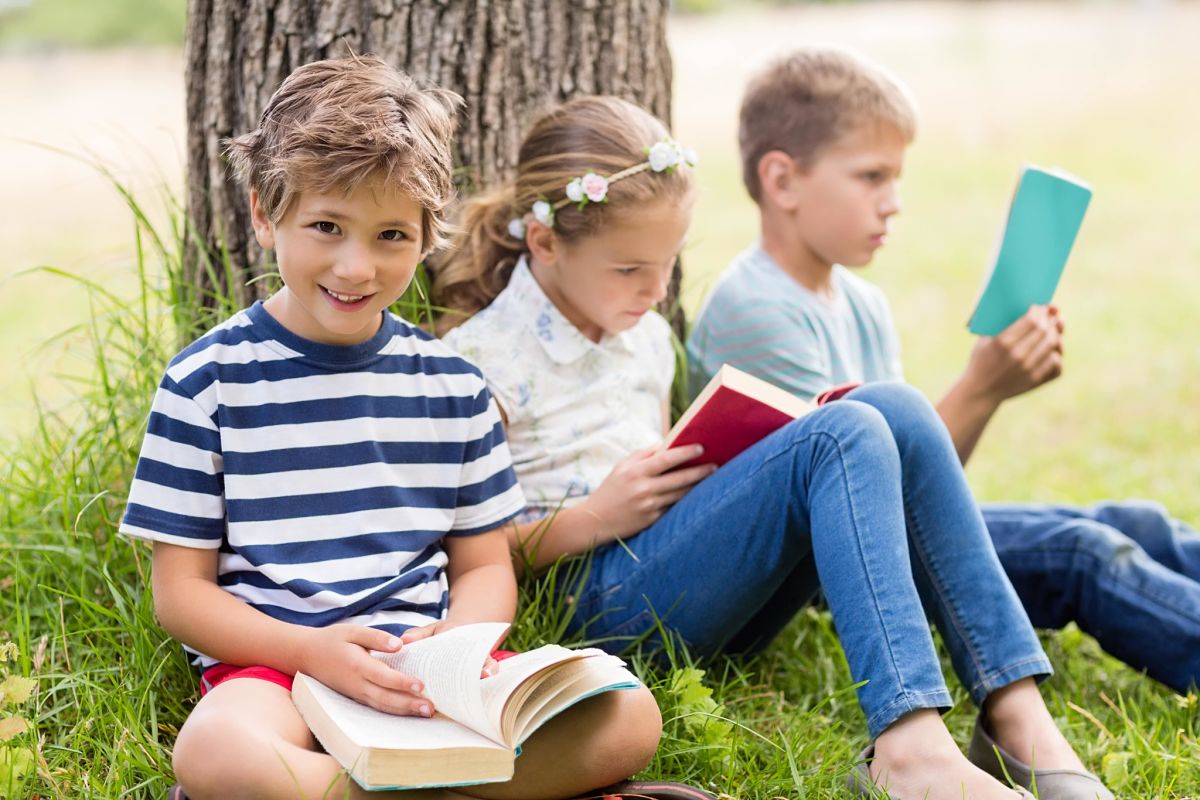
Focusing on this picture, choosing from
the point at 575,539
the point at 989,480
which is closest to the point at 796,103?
the point at 575,539

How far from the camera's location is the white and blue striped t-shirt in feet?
5.82

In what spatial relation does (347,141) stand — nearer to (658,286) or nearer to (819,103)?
(658,286)

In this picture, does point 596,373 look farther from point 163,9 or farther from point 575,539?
point 163,9

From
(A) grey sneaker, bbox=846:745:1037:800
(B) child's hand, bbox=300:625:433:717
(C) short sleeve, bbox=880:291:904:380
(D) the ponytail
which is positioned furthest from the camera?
(C) short sleeve, bbox=880:291:904:380

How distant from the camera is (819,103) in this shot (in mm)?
2695

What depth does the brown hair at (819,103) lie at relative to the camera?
2678mm

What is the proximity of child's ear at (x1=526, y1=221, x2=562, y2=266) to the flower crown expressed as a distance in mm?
16

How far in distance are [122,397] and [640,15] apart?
4.48 feet

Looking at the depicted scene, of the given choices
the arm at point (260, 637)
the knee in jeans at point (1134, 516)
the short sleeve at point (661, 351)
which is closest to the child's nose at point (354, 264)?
the arm at point (260, 637)

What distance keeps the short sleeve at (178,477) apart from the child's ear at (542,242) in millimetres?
752

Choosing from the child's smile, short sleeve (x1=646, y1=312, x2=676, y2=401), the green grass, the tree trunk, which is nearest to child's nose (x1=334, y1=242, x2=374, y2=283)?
the child's smile

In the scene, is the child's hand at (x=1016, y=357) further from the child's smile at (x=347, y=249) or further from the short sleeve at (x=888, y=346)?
the child's smile at (x=347, y=249)

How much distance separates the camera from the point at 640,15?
271 centimetres

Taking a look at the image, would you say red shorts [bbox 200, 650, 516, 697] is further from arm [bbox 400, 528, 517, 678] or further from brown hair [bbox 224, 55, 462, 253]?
brown hair [bbox 224, 55, 462, 253]
